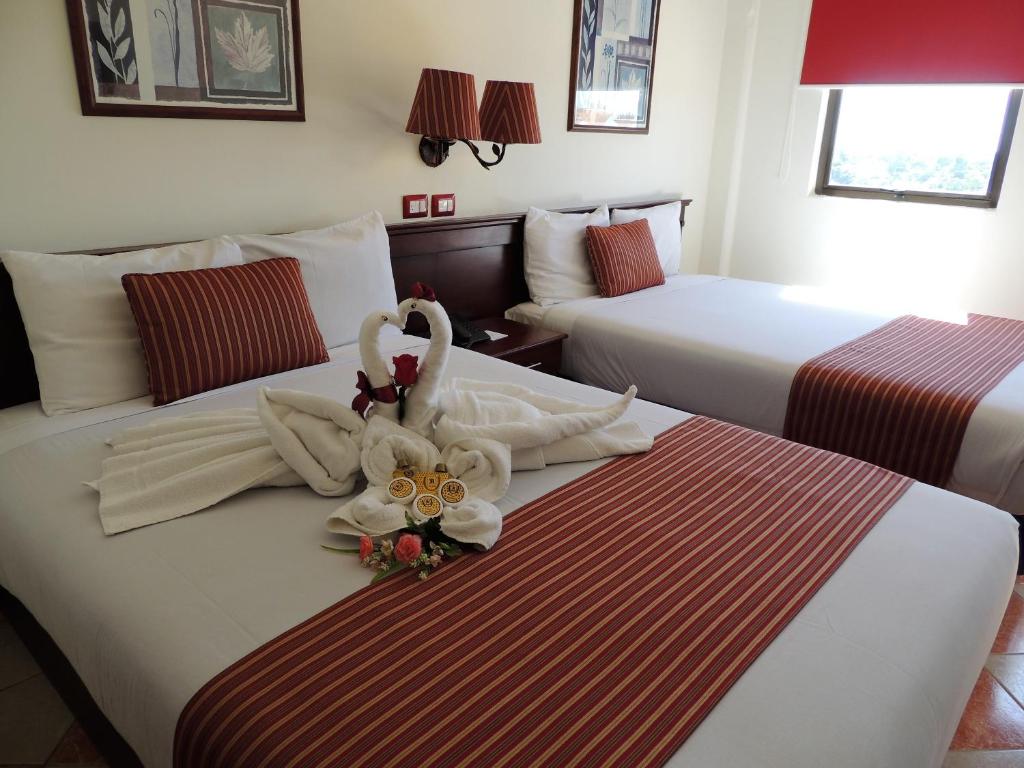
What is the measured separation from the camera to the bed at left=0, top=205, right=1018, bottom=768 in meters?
0.93

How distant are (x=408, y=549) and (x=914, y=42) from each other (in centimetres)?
368

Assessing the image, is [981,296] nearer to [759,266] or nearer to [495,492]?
[759,266]

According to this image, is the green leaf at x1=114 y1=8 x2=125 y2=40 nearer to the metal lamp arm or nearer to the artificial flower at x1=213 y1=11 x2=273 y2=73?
the artificial flower at x1=213 y1=11 x2=273 y2=73

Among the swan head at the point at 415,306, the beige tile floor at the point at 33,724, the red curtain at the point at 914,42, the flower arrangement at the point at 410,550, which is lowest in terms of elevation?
the beige tile floor at the point at 33,724

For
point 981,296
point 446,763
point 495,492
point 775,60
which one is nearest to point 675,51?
point 775,60

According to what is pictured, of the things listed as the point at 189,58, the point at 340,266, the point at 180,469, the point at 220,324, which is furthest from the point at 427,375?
the point at 189,58

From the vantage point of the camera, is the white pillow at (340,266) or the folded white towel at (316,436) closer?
the folded white towel at (316,436)

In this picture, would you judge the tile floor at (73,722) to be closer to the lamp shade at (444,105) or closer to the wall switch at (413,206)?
the wall switch at (413,206)

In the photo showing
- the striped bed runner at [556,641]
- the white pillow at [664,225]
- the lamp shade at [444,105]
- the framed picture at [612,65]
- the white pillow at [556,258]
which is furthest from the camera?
the white pillow at [664,225]

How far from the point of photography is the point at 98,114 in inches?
74.0

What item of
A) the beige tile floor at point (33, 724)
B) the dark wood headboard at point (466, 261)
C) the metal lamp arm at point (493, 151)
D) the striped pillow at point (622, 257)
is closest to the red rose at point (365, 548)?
the beige tile floor at point (33, 724)

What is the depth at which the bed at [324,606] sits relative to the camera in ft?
3.06

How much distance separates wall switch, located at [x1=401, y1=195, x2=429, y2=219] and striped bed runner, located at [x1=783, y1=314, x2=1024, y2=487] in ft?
4.84

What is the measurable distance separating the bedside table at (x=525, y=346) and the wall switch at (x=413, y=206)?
0.49 m
